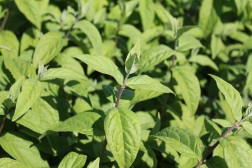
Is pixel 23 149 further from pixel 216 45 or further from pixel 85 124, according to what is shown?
pixel 216 45

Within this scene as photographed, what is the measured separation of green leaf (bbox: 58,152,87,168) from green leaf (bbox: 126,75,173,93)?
1.74 feet

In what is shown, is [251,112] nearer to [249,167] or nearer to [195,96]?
[249,167]

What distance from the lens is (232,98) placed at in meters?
2.03

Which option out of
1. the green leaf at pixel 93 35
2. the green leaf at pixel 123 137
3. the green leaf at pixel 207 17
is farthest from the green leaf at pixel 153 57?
the green leaf at pixel 207 17

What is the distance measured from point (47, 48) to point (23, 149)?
766mm

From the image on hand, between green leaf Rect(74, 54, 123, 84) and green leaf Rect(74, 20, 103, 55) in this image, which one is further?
green leaf Rect(74, 20, 103, 55)

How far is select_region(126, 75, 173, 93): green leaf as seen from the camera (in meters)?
1.93

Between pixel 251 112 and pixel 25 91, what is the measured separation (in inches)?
50.0

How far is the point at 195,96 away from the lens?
259cm

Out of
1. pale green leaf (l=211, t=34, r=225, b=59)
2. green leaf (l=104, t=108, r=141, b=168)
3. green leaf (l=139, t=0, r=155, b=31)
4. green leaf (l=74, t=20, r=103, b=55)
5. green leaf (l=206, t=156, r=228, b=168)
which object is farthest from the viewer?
pale green leaf (l=211, t=34, r=225, b=59)

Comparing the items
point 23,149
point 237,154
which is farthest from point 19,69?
point 237,154

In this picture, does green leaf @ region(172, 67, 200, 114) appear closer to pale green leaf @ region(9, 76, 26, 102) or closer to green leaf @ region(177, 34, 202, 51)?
green leaf @ region(177, 34, 202, 51)

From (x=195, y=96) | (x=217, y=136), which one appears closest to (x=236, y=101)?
(x=217, y=136)

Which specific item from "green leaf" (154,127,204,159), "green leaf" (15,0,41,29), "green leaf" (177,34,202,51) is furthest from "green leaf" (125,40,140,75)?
"green leaf" (15,0,41,29)
